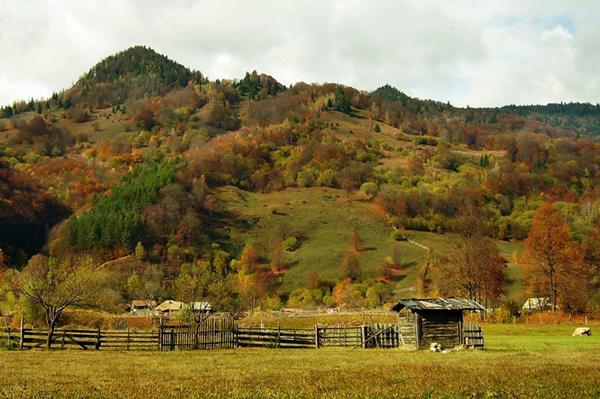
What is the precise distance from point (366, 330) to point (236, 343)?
10632 mm

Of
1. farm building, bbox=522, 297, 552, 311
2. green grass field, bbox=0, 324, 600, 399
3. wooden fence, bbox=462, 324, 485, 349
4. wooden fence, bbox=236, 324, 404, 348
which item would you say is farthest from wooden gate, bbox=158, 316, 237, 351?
farm building, bbox=522, 297, 552, 311

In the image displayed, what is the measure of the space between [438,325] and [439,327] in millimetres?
163

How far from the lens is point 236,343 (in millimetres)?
51781

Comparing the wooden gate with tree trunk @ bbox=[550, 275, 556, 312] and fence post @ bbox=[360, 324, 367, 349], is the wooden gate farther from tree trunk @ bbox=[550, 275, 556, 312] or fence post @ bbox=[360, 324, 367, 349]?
tree trunk @ bbox=[550, 275, 556, 312]

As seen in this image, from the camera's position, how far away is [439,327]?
47.8 metres

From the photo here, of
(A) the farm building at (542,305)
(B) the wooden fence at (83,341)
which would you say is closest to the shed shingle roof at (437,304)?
(B) the wooden fence at (83,341)

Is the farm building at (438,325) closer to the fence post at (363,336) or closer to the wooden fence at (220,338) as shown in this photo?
the wooden fence at (220,338)

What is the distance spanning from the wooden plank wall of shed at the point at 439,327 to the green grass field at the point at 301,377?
949 cm

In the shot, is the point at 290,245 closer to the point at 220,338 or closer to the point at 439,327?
the point at 220,338

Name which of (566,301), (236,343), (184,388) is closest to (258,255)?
(566,301)

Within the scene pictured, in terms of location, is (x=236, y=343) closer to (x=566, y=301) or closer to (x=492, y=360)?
(x=492, y=360)

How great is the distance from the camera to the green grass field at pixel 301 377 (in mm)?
20719

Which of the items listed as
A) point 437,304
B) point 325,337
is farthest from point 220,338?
point 437,304

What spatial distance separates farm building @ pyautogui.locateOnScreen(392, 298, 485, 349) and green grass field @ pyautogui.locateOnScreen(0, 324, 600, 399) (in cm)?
929
